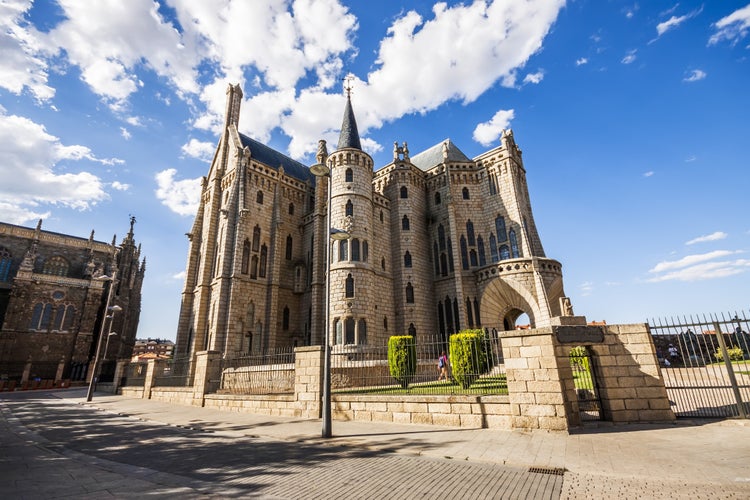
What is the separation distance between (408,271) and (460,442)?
20431mm

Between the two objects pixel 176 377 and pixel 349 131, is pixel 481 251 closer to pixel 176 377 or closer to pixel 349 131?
pixel 349 131

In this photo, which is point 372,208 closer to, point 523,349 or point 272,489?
point 523,349

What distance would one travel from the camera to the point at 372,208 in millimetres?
27172

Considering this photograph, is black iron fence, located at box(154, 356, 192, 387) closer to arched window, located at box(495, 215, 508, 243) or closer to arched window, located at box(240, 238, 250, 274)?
arched window, located at box(240, 238, 250, 274)

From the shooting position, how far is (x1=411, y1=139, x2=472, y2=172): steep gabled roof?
32969 millimetres

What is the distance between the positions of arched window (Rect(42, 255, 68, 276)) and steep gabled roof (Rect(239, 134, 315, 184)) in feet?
92.6

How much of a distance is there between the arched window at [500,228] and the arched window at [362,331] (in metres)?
13.0

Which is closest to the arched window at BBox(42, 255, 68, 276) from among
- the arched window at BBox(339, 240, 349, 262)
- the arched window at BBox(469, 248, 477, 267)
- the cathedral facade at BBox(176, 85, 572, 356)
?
the cathedral facade at BBox(176, 85, 572, 356)

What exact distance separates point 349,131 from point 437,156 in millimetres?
10654

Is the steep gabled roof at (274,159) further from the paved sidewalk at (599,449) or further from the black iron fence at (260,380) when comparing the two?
the paved sidewalk at (599,449)

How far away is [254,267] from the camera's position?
1034 inches

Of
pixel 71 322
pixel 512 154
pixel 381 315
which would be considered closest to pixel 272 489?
pixel 381 315

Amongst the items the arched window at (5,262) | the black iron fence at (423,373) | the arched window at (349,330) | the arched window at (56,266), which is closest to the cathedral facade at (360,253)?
the arched window at (349,330)

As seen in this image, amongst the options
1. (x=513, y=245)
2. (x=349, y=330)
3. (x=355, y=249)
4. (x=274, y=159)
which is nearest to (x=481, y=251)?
(x=513, y=245)
